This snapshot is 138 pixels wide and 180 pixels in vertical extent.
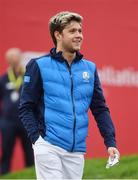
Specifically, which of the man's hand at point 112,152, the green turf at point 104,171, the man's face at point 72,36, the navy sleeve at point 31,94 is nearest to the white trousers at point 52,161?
the navy sleeve at point 31,94

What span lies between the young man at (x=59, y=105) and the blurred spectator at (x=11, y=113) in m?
5.24

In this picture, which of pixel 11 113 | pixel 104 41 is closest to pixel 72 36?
pixel 11 113

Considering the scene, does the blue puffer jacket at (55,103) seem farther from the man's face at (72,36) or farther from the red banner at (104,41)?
the red banner at (104,41)

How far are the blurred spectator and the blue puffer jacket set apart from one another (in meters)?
5.26

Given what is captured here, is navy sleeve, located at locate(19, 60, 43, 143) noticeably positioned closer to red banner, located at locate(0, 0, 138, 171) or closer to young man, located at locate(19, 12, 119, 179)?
young man, located at locate(19, 12, 119, 179)

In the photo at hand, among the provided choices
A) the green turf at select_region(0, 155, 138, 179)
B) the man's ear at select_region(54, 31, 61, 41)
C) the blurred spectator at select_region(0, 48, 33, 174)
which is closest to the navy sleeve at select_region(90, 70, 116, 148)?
the man's ear at select_region(54, 31, 61, 41)

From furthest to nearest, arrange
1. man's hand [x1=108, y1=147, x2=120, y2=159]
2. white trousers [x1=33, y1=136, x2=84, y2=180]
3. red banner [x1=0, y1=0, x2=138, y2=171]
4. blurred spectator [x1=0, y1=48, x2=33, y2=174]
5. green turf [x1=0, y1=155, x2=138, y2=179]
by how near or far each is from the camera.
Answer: red banner [x1=0, y1=0, x2=138, y2=171]
blurred spectator [x1=0, y1=48, x2=33, y2=174]
green turf [x1=0, y1=155, x2=138, y2=179]
man's hand [x1=108, y1=147, x2=120, y2=159]
white trousers [x1=33, y1=136, x2=84, y2=180]

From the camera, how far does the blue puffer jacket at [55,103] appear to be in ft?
19.0

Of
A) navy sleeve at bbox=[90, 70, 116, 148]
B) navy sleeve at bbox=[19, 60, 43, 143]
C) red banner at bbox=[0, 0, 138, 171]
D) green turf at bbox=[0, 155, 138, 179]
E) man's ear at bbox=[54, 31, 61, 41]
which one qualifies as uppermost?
man's ear at bbox=[54, 31, 61, 41]

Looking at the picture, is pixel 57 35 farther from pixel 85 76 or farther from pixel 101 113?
pixel 101 113

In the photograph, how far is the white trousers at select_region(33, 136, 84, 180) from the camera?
571 centimetres

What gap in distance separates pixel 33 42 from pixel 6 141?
1.43 m

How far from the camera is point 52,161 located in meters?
5.71

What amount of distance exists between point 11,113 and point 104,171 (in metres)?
1.72
